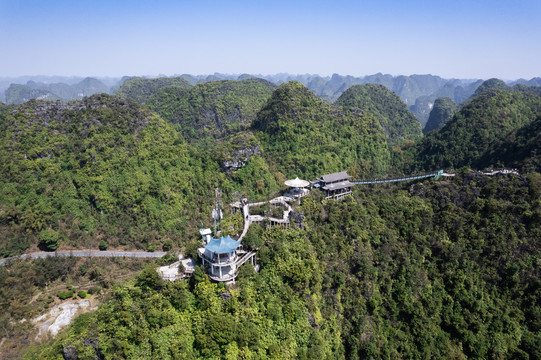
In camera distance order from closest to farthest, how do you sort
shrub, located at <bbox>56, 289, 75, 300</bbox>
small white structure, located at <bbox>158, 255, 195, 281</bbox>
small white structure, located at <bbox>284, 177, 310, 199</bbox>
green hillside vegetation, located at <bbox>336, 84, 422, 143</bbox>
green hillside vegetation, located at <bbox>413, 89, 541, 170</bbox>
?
small white structure, located at <bbox>158, 255, 195, 281</bbox>, small white structure, located at <bbox>284, 177, 310, 199</bbox>, shrub, located at <bbox>56, 289, 75, 300</bbox>, green hillside vegetation, located at <bbox>413, 89, 541, 170</bbox>, green hillside vegetation, located at <bbox>336, 84, 422, 143</bbox>

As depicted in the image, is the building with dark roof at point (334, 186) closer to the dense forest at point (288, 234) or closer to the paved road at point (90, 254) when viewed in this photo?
the dense forest at point (288, 234)

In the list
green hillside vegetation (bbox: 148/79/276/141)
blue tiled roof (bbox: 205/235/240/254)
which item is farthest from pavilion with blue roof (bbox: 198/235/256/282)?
green hillside vegetation (bbox: 148/79/276/141)

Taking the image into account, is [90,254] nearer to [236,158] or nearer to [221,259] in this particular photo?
[236,158]

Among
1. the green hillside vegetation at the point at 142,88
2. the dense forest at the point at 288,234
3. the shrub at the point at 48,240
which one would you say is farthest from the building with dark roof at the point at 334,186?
→ the green hillside vegetation at the point at 142,88

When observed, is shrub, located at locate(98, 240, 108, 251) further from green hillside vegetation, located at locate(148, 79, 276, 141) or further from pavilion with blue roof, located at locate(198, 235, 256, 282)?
green hillside vegetation, located at locate(148, 79, 276, 141)

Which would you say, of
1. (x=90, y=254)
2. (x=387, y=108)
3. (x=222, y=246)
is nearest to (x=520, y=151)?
(x=222, y=246)
